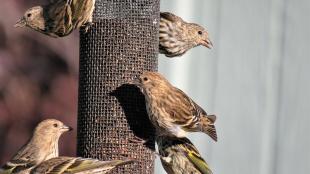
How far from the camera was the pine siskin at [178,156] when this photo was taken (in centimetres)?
1354

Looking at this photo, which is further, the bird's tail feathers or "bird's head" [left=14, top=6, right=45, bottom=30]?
"bird's head" [left=14, top=6, right=45, bottom=30]

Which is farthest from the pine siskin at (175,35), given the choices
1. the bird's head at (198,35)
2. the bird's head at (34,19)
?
the bird's head at (34,19)

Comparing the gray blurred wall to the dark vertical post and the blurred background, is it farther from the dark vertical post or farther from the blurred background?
the dark vertical post

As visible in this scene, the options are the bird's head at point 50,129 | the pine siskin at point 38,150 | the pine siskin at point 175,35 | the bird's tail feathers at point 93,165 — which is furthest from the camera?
the pine siskin at point 175,35

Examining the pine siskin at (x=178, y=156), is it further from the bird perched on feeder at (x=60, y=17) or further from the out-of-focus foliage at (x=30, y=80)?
the out-of-focus foliage at (x=30, y=80)

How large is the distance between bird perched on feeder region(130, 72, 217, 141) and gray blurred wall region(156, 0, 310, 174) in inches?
135

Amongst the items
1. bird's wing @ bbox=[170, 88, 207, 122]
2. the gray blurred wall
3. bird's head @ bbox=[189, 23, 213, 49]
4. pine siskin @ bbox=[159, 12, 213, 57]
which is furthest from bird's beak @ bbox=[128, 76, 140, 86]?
the gray blurred wall

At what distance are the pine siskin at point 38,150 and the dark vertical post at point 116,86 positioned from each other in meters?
0.38

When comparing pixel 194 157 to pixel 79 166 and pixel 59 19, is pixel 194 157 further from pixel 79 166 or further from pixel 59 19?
pixel 59 19

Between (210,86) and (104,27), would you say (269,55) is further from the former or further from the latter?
(104,27)

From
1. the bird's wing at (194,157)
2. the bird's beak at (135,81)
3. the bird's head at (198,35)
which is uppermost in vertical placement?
the bird's head at (198,35)

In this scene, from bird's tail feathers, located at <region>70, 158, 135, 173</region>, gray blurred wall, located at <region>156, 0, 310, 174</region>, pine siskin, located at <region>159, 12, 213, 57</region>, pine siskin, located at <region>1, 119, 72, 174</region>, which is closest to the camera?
bird's tail feathers, located at <region>70, 158, 135, 173</region>

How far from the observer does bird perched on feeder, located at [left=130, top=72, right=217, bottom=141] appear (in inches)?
514

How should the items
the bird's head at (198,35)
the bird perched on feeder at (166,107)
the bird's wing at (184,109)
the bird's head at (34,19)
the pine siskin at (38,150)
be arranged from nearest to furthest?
the bird perched on feeder at (166,107)
the bird's wing at (184,109)
the pine siskin at (38,150)
the bird's head at (34,19)
the bird's head at (198,35)
